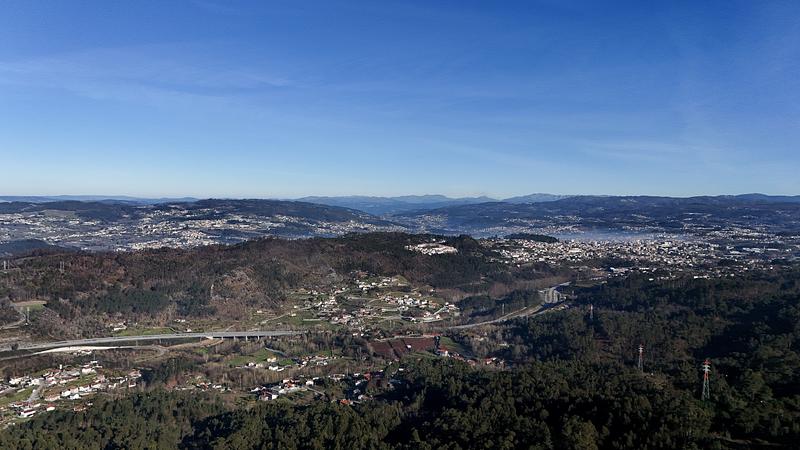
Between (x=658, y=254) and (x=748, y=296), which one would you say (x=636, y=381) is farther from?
(x=658, y=254)

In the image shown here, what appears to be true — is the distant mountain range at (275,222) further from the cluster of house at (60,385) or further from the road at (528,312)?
the road at (528,312)

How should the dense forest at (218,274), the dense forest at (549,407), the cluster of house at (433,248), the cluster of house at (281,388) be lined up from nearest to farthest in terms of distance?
the dense forest at (549,407) → the cluster of house at (281,388) → the dense forest at (218,274) → the cluster of house at (433,248)

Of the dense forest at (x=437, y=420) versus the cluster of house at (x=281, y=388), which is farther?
the cluster of house at (x=281, y=388)

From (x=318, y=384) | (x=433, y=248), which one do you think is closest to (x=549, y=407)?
(x=318, y=384)

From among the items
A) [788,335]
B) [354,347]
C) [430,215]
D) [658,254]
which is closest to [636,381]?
[788,335]

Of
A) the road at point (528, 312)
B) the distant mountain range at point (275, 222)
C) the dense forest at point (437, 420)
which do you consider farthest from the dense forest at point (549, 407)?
the distant mountain range at point (275, 222)

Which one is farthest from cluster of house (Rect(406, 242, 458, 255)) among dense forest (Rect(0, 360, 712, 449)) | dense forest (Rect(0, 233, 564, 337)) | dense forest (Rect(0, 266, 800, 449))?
dense forest (Rect(0, 360, 712, 449))
